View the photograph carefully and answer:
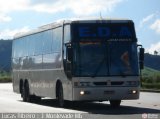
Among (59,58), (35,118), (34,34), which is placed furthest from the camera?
(34,34)

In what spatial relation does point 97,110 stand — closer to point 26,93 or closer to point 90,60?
point 90,60

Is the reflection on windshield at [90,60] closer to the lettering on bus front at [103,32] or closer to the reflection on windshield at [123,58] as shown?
the reflection on windshield at [123,58]

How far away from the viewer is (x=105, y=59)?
22.1m

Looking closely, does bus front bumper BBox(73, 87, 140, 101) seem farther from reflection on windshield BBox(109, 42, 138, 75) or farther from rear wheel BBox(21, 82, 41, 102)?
rear wheel BBox(21, 82, 41, 102)

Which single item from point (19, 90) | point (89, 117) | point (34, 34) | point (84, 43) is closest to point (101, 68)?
point (84, 43)

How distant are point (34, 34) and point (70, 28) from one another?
6.50 metres

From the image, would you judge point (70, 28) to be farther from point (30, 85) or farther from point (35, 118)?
point (30, 85)

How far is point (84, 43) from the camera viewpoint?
22.0m

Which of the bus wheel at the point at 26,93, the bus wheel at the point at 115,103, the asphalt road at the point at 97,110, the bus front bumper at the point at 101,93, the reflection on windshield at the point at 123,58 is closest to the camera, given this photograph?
the asphalt road at the point at 97,110

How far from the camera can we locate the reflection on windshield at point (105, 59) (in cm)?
2192

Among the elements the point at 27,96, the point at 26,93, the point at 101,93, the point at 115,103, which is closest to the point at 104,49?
the point at 101,93

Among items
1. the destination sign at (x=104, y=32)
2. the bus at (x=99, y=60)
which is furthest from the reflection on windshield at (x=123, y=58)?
the destination sign at (x=104, y=32)

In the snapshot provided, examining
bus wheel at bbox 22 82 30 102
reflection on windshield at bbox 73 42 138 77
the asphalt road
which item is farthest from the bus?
bus wheel at bbox 22 82 30 102

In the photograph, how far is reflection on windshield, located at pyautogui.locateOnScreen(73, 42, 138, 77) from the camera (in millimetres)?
21922
